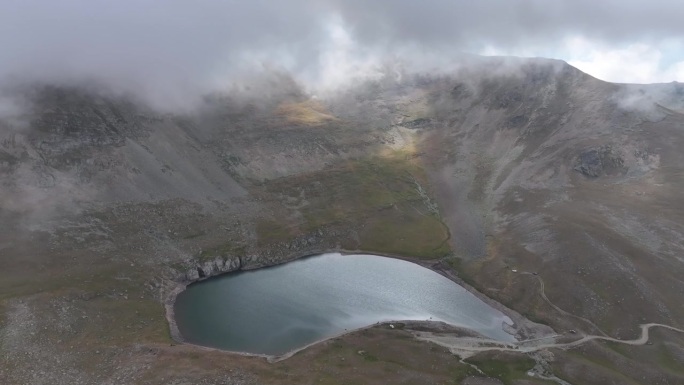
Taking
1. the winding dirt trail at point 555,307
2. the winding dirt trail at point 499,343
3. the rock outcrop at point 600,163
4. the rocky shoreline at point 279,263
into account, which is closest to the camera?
the winding dirt trail at point 499,343

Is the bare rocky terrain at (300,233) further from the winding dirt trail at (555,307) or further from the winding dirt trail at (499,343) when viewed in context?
the winding dirt trail at (499,343)

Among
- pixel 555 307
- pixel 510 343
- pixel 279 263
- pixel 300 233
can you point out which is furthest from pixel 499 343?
pixel 300 233

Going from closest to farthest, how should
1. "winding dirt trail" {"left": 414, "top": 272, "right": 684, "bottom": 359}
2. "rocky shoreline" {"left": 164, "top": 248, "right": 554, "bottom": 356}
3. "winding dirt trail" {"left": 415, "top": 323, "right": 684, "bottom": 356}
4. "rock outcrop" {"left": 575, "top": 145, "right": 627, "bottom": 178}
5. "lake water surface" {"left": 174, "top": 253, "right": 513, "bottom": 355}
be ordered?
"winding dirt trail" {"left": 414, "top": 272, "right": 684, "bottom": 359} → "winding dirt trail" {"left": 415, "top": 323, "right": 684, "bottom": 356} → "lake water surface" {"left": 174, "top": 253, "right": 513, "bottom": 355} → "rocky shoreline" {"left": 164, "top": 248, "right": 554, "bottom": 356} → "rock outcrop" {"left": 575, "top": 145, "right": 627, "bottom": 178}

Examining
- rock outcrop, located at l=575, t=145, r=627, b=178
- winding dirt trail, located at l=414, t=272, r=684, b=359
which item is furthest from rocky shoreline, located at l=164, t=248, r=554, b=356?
rock outcrop, located at l=575, t=145, r=627, b=178

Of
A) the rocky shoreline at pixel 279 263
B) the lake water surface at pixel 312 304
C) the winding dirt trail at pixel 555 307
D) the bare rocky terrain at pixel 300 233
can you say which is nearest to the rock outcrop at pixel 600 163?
the bare rocky terrain at pixel 300 233

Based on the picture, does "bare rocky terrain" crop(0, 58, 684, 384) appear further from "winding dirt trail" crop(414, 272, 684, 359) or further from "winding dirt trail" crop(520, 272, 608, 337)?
"winding dirt trail" crop(414, 272, 684, 359)
